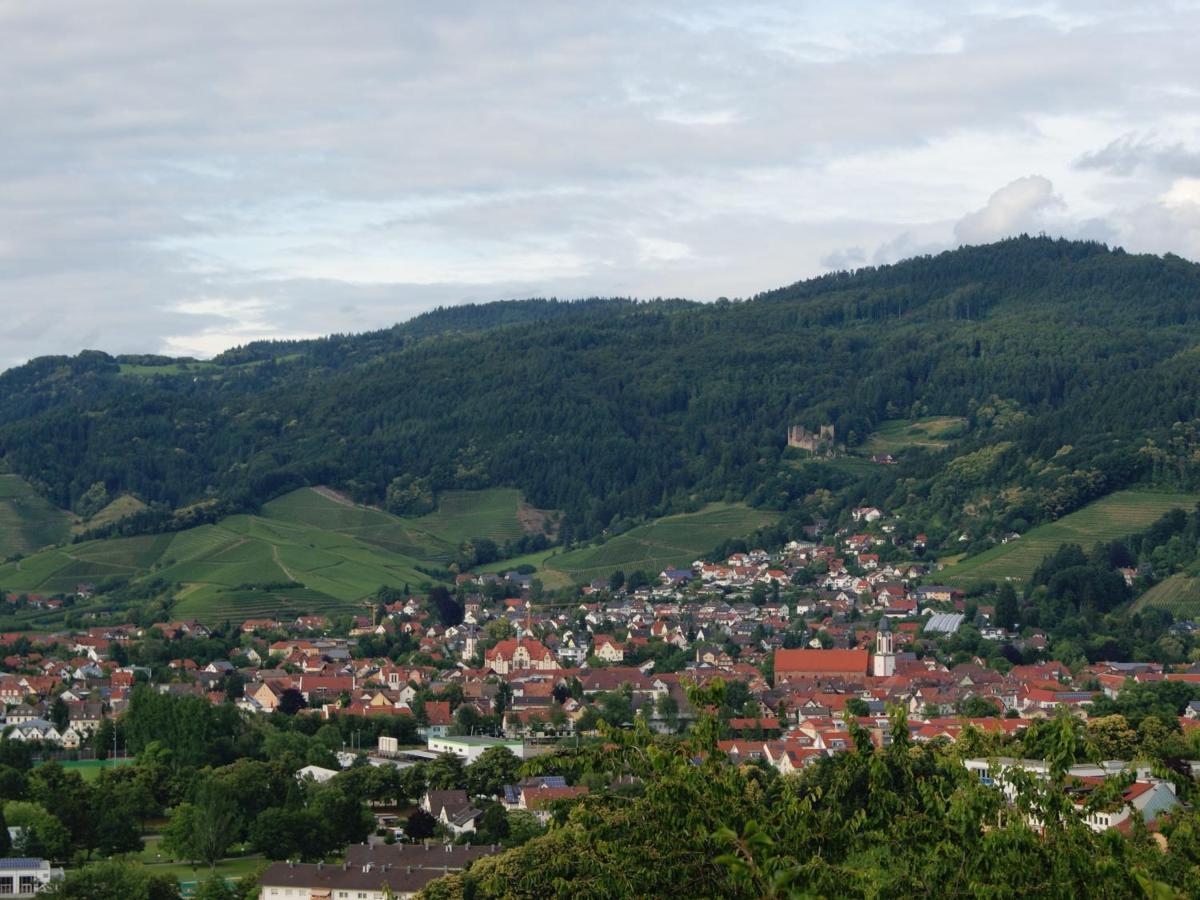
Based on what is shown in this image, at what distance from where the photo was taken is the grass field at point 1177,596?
3504 inches

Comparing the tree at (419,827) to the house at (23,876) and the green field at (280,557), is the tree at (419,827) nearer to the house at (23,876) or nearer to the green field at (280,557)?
the house at (23,876)

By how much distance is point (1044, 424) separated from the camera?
127m

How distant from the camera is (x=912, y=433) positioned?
15512 centimetres

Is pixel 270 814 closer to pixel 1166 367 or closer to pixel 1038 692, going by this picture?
pixel 1038 692

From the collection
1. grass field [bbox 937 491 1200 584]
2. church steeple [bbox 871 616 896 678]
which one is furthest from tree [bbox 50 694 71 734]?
grass field [bbox 937 491 1200 584]

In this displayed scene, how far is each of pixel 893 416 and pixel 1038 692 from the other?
91.0 meters

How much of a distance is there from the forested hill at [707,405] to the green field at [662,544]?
4.03 meters

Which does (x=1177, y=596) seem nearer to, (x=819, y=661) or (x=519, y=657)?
(x=819, y=661)

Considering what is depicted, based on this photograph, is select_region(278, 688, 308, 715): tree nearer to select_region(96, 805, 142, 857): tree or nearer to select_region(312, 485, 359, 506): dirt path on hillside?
select_region(96, 805, 142, 857): tree

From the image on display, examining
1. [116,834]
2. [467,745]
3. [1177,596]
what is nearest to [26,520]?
[467,745]

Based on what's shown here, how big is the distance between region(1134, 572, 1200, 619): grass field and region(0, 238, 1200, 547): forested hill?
2648 centimetres

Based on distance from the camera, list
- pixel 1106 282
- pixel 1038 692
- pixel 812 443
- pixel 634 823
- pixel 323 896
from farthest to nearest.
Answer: pixel 1106 282 → pixel 812 443 → pixel 1038 692 → pixel 323 896 → pixel 634 823

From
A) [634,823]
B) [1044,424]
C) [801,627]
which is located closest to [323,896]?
[634,823]

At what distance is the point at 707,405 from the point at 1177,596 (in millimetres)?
81205
